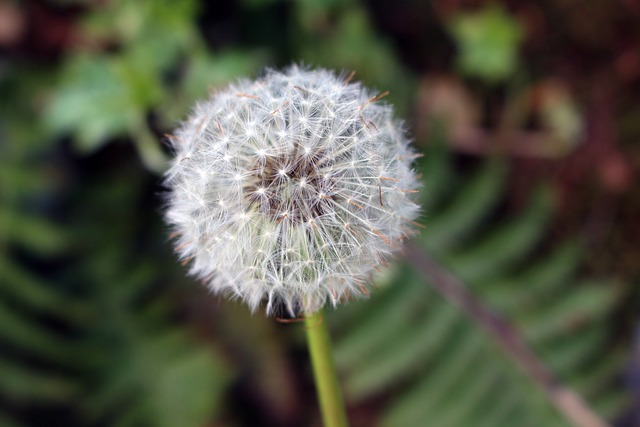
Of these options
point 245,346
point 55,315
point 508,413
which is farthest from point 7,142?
point 508,413

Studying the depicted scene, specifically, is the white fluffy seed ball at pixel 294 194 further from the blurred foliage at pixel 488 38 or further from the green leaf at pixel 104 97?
the blurred foliage at pixel 488 38

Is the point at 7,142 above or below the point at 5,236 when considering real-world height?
above

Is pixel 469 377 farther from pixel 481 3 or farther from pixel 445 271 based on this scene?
pixel 481 3

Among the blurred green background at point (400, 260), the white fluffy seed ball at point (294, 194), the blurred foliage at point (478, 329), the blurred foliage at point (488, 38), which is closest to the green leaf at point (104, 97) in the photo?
the blurred green background at point (400, 260)

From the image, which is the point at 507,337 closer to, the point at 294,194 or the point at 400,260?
Answer: the point at 400,260

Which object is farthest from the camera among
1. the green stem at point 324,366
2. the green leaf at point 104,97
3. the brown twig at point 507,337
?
the brown twig at point 507,337

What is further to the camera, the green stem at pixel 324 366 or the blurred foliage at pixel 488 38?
the blurred foliage at pixel 488 38
